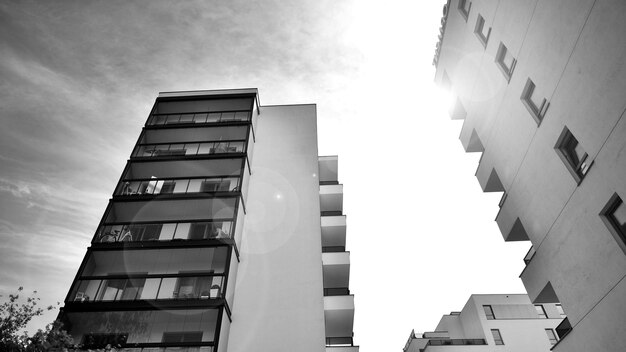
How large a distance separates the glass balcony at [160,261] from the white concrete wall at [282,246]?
1.83 m

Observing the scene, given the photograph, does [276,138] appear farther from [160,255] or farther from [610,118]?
[610,118]

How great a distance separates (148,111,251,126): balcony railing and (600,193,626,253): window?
21.7 meters

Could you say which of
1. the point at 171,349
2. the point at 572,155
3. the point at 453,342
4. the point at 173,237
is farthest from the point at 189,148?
the point at 453,342

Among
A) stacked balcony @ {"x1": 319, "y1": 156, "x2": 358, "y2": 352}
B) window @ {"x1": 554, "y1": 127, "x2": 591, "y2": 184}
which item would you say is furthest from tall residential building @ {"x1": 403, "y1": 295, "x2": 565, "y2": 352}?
window @ {"x1": 554, "y1": 127, "x2": 591, "y2": 184}

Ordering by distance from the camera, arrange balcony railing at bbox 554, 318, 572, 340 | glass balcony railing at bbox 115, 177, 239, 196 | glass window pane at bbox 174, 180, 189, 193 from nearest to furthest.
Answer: balcony railing at bbox 554, 318, 572, 340 → glass balcony railing at bbox 115, 177, 239, 196 → glass window pane at bbox 174, 180, 189, 193

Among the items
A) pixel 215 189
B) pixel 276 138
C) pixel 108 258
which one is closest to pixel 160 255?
pixel 108 258

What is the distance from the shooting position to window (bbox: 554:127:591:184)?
10.9 m

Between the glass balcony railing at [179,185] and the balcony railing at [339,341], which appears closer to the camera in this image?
the glass balcony railing at [179,185]

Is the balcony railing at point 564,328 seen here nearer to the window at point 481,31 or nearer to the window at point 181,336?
the window at point 481,31

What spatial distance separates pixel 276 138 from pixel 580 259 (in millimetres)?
20259

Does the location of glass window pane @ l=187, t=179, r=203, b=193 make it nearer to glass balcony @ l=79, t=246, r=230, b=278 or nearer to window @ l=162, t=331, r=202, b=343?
glass balcony @ l=79, t=246, r=230, b=278

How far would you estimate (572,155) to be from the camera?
37.8 feet

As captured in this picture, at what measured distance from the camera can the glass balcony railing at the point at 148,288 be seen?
16984mm

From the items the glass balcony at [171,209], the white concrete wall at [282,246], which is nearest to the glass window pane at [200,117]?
the white concrete wall at [282,246]
